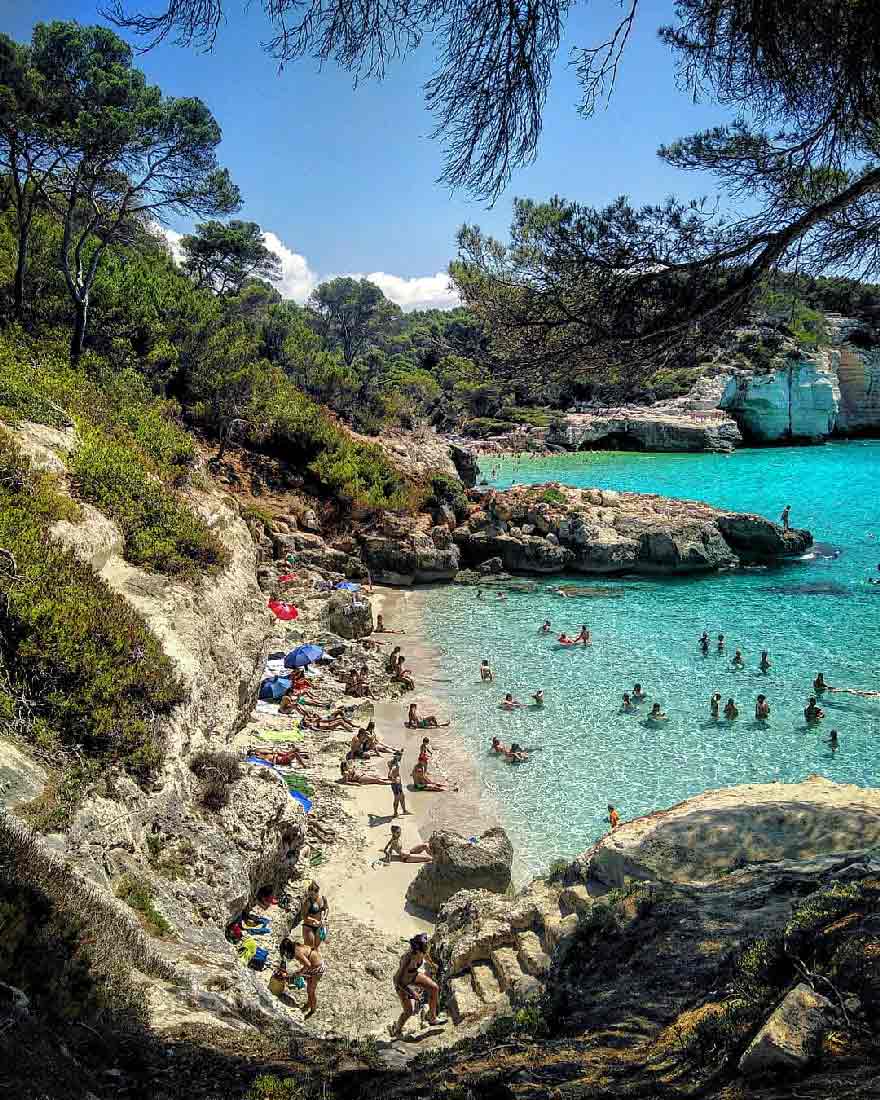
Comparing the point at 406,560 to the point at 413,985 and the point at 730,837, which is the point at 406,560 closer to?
the point at 413,985

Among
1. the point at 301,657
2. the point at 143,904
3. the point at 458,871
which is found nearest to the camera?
the point at 143,904

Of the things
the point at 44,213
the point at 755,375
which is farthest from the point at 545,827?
the point at 755,375

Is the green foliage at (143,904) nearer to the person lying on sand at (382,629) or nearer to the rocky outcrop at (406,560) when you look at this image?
the person lying on sand at (382,629)

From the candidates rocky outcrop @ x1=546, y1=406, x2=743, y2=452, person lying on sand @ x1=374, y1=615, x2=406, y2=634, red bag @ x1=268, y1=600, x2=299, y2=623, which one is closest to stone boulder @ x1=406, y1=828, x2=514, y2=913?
red bag @ x1=268, y1=600, x2=299, y2=623

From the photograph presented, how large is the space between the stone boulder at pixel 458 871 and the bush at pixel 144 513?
5952 mm

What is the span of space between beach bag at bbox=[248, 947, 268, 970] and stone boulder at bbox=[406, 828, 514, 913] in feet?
8.23

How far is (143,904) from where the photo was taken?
6.18 metres

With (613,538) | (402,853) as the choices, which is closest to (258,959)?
(402,853)

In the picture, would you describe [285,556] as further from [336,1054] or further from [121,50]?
[336,1054]

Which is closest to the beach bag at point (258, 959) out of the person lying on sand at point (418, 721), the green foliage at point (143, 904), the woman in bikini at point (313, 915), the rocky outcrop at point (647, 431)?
the woman in bikini at point (313, 915)

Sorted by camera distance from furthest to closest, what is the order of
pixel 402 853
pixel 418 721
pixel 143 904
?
1. pixel 418 721
2. pixel 402 853
3. pixel 143 904

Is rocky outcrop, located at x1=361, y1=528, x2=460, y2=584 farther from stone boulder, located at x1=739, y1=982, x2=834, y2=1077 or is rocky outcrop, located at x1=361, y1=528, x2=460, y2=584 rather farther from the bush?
stone boulder, located at x1=739, y1=982, x2=834, y2=1077

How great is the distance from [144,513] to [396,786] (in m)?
6.48

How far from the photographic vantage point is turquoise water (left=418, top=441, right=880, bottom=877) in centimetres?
1321
